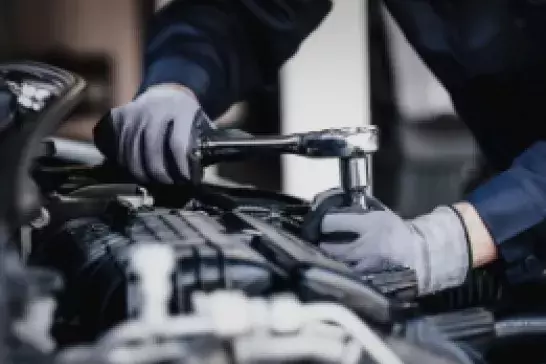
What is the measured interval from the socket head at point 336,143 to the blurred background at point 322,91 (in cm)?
1

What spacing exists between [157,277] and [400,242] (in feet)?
1.05

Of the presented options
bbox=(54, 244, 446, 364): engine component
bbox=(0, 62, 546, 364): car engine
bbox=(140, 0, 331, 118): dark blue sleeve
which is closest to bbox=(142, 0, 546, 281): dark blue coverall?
bbox=(140, 0, 331, 118): dark blue sleeve

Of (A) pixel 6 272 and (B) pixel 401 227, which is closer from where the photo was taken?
(A) pixel 6 272

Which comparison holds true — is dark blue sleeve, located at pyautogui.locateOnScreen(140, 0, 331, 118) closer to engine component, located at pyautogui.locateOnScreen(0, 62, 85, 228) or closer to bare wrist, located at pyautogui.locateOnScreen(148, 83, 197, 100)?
bare wrist, located at pyautogui.locateOnScreen(148, 83, 197, 100)

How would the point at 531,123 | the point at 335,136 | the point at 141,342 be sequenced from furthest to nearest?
the point at 531,123 → the point at 335,136 → the point at 141,342

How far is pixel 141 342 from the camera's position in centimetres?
85

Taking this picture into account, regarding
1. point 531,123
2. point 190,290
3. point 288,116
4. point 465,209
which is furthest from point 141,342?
point 531,123

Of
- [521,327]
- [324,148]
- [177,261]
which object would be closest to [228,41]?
[324,148]

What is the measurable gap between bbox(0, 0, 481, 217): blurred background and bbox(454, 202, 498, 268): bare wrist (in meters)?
0.03

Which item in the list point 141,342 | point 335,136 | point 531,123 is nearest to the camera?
point 141,342

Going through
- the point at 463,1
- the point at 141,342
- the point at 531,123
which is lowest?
the point at 141,342

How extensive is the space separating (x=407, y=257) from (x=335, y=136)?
18 cm

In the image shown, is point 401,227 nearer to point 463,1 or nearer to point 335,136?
point 335,136

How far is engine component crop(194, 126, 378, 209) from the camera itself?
0.97 m
